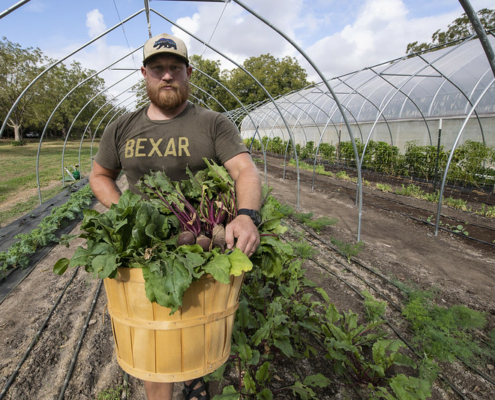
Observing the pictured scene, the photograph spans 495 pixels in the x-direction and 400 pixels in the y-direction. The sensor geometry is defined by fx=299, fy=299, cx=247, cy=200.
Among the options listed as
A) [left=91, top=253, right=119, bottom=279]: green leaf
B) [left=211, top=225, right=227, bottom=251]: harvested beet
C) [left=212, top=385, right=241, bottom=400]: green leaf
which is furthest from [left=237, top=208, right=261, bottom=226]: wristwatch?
[left=212, top=385, right=241, bottom=400]: green leaf

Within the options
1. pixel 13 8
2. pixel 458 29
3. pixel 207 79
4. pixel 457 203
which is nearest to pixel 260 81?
pixel 207 79

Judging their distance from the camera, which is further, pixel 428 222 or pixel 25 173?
pixel 25 173

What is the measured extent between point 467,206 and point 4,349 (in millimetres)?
8957

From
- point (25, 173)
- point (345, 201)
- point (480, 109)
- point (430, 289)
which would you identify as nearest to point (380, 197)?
point (345, 201)

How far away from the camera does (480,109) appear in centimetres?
905

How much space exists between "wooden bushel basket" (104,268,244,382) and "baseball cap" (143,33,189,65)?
4.14 feet

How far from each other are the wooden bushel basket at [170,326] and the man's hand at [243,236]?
0.13m

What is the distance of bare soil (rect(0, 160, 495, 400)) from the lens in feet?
7.49

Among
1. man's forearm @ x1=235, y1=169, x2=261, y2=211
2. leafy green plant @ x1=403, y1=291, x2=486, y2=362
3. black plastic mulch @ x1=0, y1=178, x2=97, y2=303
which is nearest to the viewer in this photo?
man's forearm @ x1=235, y1=169, x2=261, y2=211

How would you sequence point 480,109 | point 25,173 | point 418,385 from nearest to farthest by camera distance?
point 418,385 < point 480,109 < point 25,173

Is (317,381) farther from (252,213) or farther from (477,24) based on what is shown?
(477,24)

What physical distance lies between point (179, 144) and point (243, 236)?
87cm

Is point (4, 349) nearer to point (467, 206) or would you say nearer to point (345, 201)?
point (345, 201)

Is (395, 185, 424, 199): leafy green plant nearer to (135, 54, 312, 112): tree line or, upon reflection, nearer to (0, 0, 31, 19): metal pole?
(0, 0, 31, 19): metal pole
